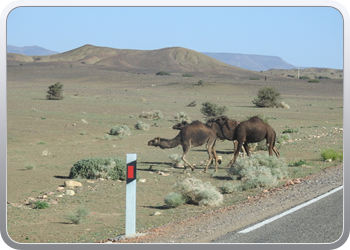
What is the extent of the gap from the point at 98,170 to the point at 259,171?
4.56 meters

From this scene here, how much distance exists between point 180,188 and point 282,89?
67842 millimetres

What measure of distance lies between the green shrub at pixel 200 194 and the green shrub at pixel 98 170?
3.36 m

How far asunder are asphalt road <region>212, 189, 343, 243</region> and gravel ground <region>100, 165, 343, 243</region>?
1.36 ft

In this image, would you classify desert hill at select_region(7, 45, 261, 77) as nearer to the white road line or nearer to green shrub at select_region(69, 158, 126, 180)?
green shrub at select_region(69, 158, 126, 180)

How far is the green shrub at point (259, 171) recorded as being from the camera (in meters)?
14.3

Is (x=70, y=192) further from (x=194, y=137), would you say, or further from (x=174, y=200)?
(x=194, y=137)

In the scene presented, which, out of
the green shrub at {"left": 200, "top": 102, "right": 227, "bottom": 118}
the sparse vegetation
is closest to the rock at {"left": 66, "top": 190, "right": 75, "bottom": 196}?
the sparse vegetation

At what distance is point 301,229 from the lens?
27.0 feet

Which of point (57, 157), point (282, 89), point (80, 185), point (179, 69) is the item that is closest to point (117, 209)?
point (80, 185)

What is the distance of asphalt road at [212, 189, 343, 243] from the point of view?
7.66m

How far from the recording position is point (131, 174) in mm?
7801

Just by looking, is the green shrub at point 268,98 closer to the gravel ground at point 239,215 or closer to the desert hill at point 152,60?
the gravel ground at point 239,215

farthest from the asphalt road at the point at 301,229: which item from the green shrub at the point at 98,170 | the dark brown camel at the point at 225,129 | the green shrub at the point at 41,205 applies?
the dark brown camel at the point at 225,129

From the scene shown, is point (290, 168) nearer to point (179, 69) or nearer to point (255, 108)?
point (255, 108)
